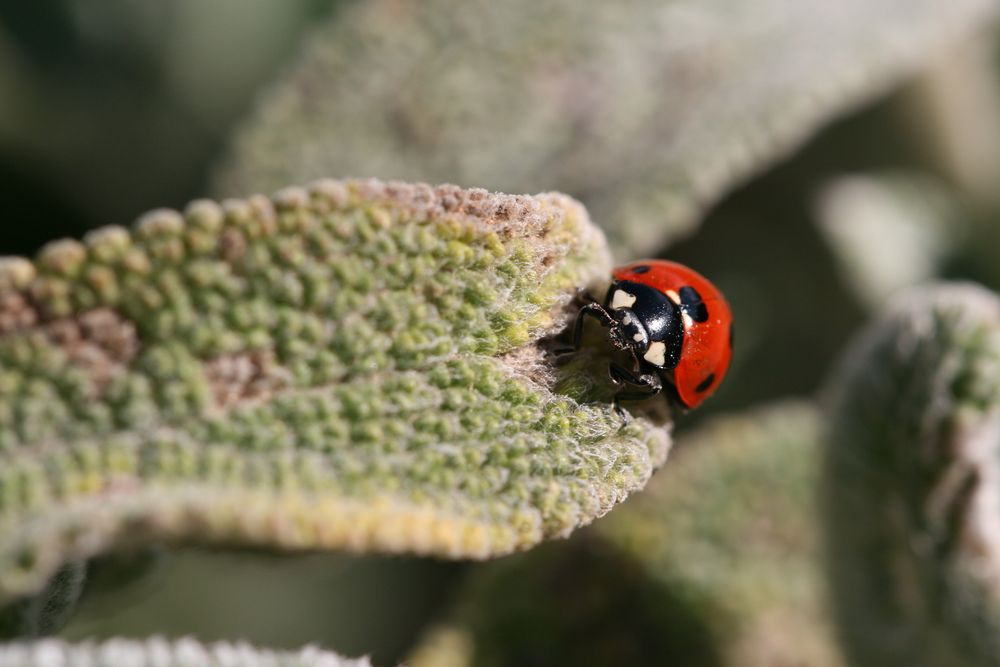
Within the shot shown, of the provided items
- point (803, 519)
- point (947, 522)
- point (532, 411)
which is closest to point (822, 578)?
point (803, 519)

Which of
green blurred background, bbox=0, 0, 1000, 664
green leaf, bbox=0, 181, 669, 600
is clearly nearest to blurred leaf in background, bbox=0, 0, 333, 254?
green blurred background, bbox=0, 0, 1000, 664

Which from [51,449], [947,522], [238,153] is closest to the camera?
[51,449]

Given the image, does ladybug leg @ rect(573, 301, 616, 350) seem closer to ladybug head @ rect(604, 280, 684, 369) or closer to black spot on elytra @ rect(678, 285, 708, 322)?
ladybug head @ rect(604, 280, 684, 369)

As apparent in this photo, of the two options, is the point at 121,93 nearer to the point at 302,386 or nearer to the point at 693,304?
the point at 693,304

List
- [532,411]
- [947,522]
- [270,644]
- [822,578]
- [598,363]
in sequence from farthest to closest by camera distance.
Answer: [270,644] → [822,578] → [947,522] → [598,363] → [532,411]

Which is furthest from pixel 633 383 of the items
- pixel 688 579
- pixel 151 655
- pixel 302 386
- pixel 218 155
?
pixel 218 155

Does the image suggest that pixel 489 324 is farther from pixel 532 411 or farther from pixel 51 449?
pixel 51 449

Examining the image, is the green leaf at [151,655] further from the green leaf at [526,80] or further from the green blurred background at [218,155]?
the green blurred background at [218,155]
